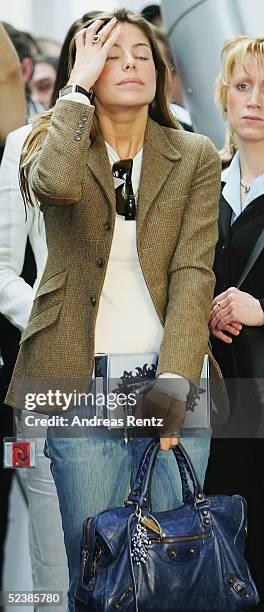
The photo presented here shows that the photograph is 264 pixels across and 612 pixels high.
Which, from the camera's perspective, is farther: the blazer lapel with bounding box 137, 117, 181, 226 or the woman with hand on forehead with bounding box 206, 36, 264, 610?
the woman with hand on forehead with bounding box 206, 36, 264, 610

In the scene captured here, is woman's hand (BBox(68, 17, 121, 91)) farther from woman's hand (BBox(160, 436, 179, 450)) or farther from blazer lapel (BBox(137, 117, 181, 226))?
woman's hand (BBox(160, 436, 179, 450))

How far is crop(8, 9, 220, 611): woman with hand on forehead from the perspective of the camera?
2527mm

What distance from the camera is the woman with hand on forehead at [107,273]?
253cm

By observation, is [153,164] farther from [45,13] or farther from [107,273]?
[45,13]

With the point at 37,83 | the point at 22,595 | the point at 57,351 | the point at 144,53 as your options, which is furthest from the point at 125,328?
the point at 37,83

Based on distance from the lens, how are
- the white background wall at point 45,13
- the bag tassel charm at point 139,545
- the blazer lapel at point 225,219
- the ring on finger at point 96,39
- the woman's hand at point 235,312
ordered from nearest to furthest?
the bag tassel charm at point 139,545 < the ring on finger at point 96,39 < the woman's hand at point 235,312 < the blazer lapel at point 225,219 < the white background wall at point 45,13

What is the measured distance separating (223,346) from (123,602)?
0.79 meters

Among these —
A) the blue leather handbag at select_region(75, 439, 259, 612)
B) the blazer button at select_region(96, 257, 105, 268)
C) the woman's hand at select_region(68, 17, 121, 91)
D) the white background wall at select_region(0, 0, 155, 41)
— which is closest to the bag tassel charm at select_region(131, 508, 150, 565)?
the blue leather handbag at select_region(75, 439, 259, 612)

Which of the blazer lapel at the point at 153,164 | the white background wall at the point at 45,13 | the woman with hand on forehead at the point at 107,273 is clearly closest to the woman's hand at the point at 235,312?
the woman with hand on forehead at the point at 107,273

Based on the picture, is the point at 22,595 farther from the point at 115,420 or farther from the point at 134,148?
the point at 134,148

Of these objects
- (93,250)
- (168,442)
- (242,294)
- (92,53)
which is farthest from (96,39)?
(168,442)

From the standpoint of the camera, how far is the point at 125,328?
8.43 feet

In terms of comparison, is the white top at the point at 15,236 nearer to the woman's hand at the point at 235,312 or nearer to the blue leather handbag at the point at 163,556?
the woman's hand at the point at 235,312

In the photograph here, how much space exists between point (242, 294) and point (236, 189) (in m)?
0.30
